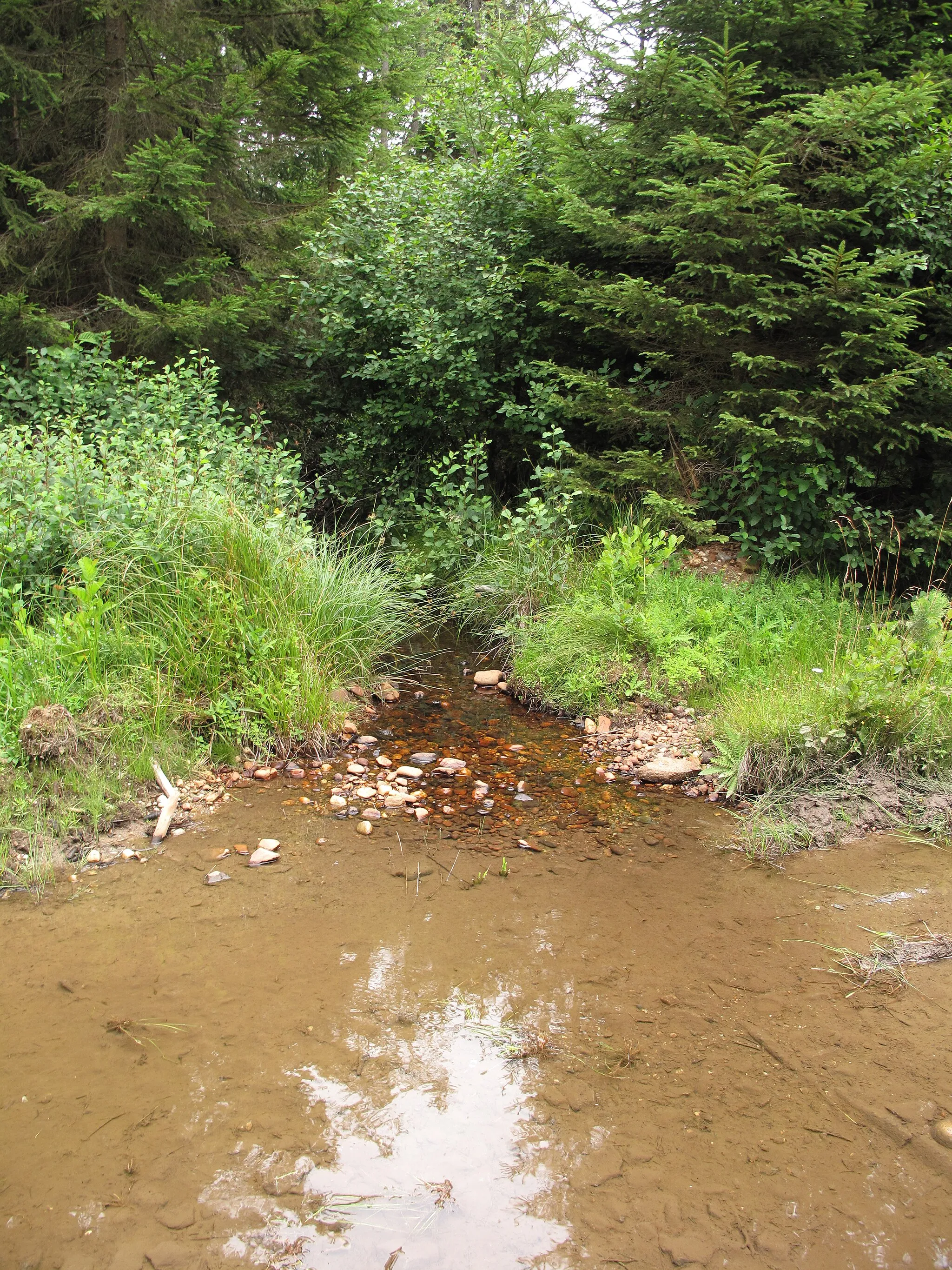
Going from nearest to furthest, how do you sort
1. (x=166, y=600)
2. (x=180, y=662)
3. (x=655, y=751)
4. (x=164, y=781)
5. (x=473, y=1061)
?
(x=473, y=1061)
(x=164, y=781)
(x=180, y=662)
(x=166, y=600)
(x=655, y=751)

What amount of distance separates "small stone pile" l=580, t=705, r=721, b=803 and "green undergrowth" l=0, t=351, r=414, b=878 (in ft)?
5.63

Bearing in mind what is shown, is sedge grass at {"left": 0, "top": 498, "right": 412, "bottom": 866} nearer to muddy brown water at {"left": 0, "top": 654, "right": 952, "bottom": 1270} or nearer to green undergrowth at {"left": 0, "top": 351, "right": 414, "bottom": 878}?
green undergrowth at {"left": 0, "top": 351, "right": 414, "bottom": 878}

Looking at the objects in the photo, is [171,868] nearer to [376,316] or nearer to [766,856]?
[766,856]

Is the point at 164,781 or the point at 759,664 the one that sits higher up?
the point at 759,664

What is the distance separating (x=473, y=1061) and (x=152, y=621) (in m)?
3.23

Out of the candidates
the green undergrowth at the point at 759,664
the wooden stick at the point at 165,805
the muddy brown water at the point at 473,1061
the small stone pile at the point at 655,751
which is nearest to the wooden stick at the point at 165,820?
the wooden stick at the point at 165,805

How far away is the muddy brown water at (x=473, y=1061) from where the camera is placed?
2.24 m

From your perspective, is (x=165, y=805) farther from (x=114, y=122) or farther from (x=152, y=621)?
(x=114, y=122)

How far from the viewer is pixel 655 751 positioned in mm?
5105

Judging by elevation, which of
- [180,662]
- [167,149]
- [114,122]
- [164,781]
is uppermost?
[114,122]

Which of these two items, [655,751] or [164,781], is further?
[655,751]

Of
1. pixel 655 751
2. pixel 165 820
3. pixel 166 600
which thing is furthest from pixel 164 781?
pixel 655 751

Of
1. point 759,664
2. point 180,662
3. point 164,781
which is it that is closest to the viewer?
point 164,781

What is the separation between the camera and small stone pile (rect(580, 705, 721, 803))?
4805 mm
